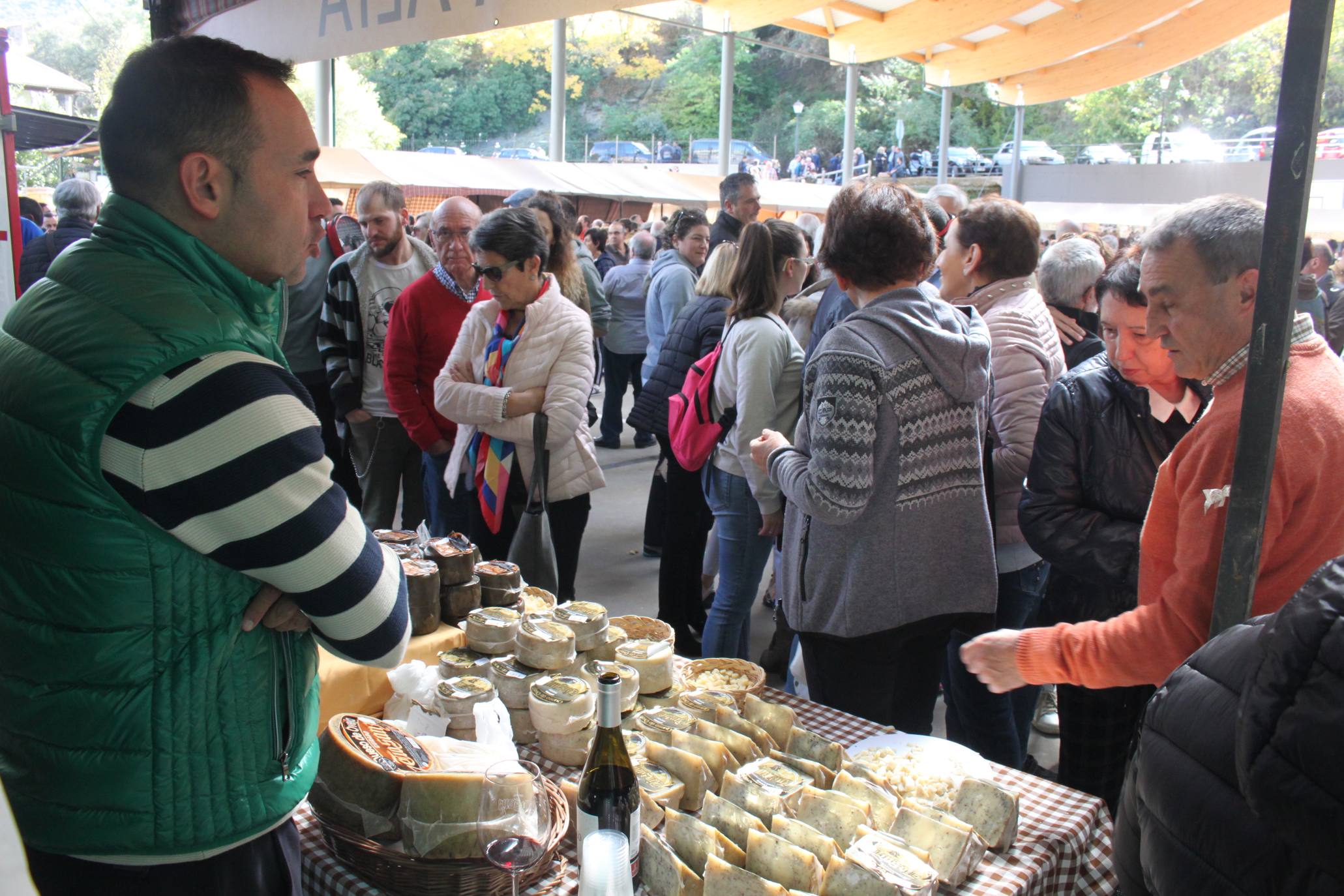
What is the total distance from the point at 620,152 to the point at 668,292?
140 ft

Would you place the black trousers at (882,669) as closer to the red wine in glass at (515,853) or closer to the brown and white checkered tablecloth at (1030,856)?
the brown and white checkered tablecloth at (1030,856)

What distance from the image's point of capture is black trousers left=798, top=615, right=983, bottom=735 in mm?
2316

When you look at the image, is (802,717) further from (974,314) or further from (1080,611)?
(974,314)

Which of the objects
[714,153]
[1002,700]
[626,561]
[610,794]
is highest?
[714,153]

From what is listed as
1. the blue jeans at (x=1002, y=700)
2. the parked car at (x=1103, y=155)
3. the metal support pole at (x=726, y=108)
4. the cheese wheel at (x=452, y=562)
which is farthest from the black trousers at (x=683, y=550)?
the parked car at (x=1103, y=155)

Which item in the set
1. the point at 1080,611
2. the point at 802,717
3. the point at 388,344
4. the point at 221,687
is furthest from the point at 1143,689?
the point at 388,344

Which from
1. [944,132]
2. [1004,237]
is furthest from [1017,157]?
[1004,237]

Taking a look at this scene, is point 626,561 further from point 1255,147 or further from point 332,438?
point 1255,147

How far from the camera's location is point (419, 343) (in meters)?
3.83

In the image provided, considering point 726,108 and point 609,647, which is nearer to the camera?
point 609,647

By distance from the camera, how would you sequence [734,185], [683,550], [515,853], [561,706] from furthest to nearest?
1. [734,185]
2. [683,550]
3. [561,706]
4. [515,853]

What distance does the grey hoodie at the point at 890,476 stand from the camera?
7.06 feet

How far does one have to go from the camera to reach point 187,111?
1.18m

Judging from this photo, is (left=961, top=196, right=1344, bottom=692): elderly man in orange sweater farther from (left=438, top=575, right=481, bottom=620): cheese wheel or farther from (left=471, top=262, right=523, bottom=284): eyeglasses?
(left=471, top=262, right=523, bottom=284): eyeglasses
